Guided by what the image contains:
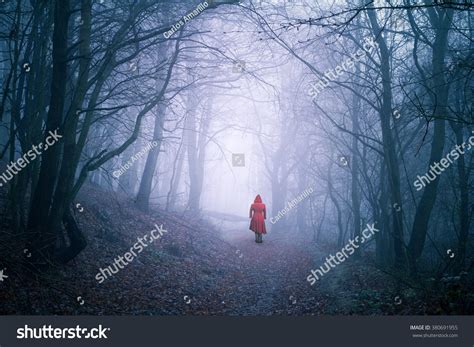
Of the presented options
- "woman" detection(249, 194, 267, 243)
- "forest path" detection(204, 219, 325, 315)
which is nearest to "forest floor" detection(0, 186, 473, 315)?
"forest path" detection(204, 219, 325, 315)

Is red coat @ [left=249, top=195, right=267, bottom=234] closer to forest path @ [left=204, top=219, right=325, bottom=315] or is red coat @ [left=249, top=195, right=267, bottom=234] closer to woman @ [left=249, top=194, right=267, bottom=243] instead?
woman @ [left=249, top=194, right=267, bottom=243]

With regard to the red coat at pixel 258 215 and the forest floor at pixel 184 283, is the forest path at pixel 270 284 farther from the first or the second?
the red coat at pixel 258 215

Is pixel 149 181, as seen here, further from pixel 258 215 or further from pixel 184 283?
pixel 184 283

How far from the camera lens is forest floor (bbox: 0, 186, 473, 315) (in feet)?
18.1

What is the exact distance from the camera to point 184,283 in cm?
861

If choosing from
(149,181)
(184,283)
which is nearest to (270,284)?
(184,283)

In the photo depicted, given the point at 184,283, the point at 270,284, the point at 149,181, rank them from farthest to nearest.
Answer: the point at 149,181 → the point at 270,284 → the point at 184,283

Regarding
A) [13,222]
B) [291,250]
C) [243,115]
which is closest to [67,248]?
[13,222]

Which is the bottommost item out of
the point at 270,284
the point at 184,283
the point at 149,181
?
the point at 270,284

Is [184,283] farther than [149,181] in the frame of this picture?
No

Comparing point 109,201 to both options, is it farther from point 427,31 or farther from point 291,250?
point 427,31

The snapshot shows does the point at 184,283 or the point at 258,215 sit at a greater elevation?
the point at 258,215

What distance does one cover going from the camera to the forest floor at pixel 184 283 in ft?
18.1

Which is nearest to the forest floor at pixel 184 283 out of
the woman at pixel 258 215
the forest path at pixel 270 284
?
the forest path at pixel 270 284
